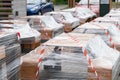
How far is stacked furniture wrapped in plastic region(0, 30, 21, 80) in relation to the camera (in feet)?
17.4

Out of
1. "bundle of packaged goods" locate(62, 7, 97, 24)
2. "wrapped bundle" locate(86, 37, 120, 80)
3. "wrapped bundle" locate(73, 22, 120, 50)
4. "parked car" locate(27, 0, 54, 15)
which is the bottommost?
"wrapped bundle" locate(86, 37, 120, 80)

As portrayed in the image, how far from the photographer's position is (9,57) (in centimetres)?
563

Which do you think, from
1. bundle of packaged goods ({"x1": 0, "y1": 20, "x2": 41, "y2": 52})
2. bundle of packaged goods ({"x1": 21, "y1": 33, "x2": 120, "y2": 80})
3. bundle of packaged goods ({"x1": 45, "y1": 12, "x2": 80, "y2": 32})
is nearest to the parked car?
bundle of packaged goods ({"x1": 45, "y1": 12, "x2": 80, "y2": 32})

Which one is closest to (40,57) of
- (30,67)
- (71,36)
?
(30,67)

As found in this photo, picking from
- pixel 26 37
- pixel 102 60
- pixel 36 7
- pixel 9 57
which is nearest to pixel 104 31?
pixel 26 37

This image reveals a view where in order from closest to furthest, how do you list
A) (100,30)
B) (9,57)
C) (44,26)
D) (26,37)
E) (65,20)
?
(9,57) < (100,30) < (26,37) < (44,26) < (65,20)

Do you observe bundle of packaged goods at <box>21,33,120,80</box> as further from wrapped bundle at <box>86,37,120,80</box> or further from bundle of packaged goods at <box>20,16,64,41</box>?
bundle of packaged goods at <box>20,16,64,41</box>

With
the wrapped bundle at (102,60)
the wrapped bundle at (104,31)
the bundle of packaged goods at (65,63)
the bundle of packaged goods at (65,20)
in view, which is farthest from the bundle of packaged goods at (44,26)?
the bundle of packaged goods at (65,63)

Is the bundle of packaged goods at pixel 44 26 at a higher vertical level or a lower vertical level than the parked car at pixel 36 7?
lower

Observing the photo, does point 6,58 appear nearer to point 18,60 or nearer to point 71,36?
point 18,60

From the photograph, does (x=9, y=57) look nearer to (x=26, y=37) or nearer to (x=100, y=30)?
(x=26, y=37)

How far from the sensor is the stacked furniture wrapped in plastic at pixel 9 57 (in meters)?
5.29

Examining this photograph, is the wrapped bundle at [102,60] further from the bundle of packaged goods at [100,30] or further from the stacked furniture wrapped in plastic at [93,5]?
the stacked furniture wrapped in plastic at [93,5]

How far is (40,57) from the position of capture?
6.70 metres
